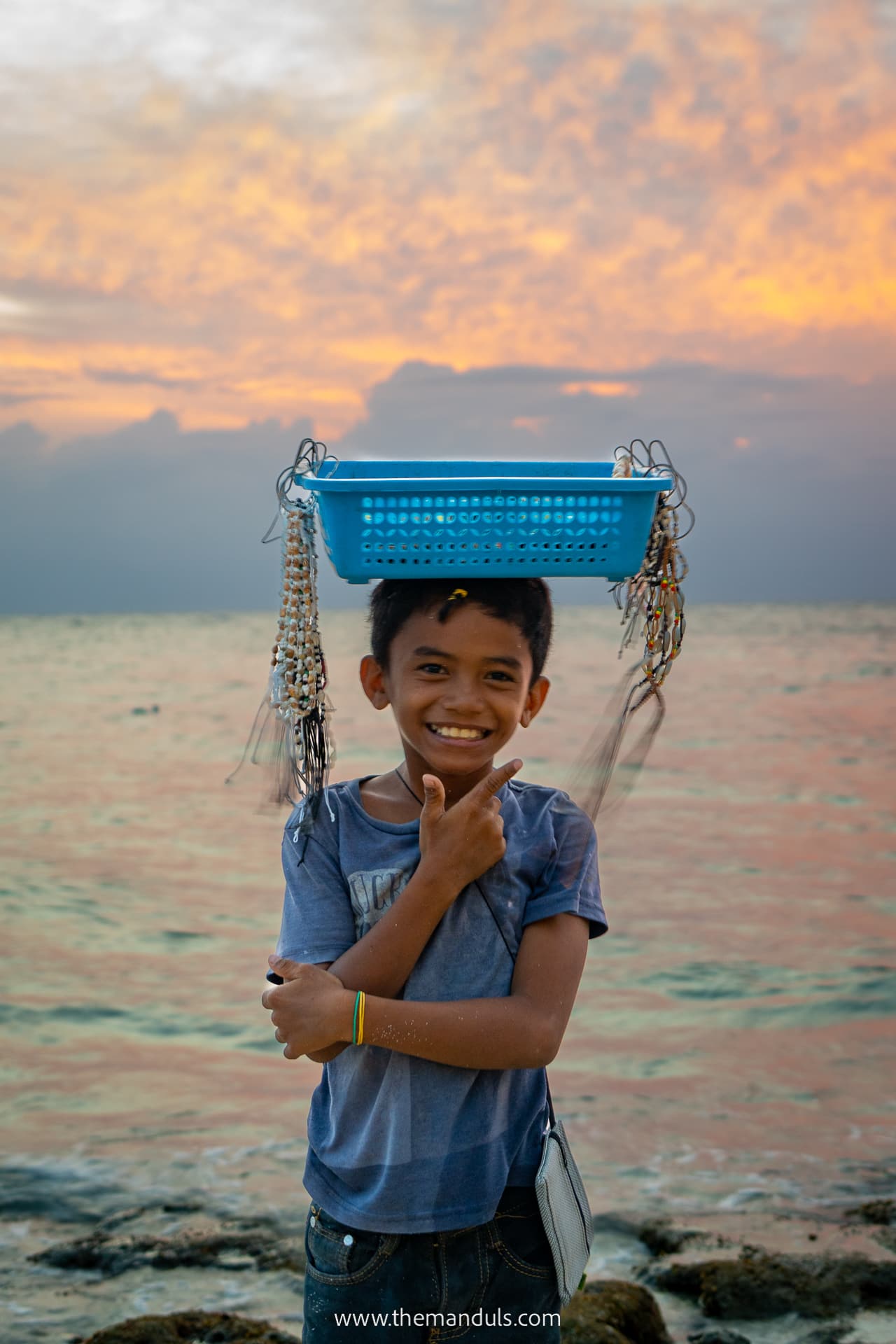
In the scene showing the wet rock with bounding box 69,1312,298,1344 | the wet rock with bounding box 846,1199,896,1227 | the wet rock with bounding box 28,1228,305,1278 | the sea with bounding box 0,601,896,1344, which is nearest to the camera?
the wet rock with bounding box 69,1312,298,1344

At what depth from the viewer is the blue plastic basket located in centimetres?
209

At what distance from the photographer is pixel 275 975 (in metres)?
2.21

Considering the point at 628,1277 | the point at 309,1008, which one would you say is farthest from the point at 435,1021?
the point at 628,1277

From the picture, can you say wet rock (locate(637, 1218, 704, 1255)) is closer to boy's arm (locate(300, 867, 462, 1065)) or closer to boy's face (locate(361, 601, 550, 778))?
boy's arm (locate(300, 867, 462, 1065))

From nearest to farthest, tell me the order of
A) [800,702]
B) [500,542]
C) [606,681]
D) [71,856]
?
1. [500,542]
2. [71,856]
3. [800,702]
4. [606,681]

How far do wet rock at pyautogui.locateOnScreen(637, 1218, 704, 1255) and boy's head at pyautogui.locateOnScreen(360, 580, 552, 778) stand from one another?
9.06ft

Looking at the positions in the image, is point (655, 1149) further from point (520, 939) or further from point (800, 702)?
point (800, 702)

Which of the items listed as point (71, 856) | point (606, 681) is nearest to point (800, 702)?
point (606, 681)

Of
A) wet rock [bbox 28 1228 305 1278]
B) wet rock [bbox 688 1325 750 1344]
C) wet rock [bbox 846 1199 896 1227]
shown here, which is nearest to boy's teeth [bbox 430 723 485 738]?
wet rock [bbox 688 1325 750 1344]

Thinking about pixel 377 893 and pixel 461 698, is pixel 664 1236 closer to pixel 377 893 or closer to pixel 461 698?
pixel 377 893

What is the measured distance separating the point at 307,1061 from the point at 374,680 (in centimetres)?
417

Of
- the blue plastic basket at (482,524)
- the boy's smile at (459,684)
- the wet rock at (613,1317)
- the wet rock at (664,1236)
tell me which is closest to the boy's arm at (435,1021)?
the boy's smile at (459,684)

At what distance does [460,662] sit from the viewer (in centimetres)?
225

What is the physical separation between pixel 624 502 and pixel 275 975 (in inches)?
42.4
